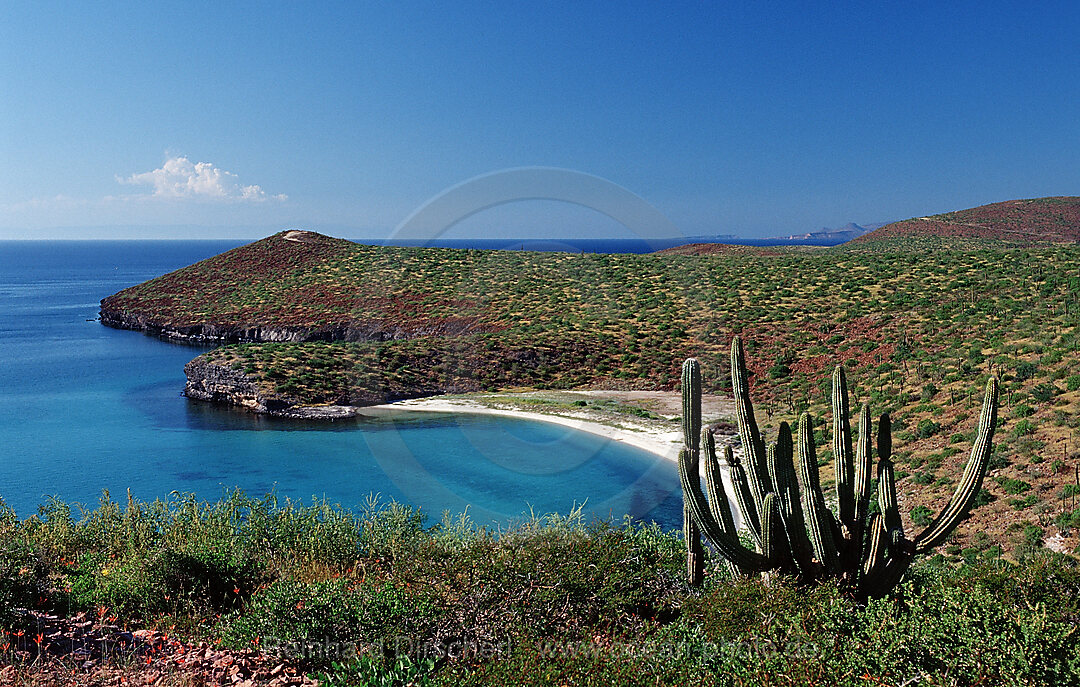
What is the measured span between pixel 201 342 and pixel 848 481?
49057 millimetres

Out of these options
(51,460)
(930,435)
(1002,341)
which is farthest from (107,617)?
(1002,341)

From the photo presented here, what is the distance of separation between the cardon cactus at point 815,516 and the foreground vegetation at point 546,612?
403 millimetres

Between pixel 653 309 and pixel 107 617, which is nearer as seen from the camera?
pixel 107 617

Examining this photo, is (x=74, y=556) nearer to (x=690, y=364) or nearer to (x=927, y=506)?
(x=690, y=364)

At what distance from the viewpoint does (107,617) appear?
5.57 meters

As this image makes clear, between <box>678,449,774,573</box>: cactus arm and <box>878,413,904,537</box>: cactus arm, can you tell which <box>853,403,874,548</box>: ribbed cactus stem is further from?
<box>678,449,774,573</box>: cactus arm

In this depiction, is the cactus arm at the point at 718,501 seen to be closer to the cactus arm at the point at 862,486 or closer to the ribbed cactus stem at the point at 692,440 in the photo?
the ribbed cactus stem at the point at 692,440

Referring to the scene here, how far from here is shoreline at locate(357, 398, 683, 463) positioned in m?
18.5

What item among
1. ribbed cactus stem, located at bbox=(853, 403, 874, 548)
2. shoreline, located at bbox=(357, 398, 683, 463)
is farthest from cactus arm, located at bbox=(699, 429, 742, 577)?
shoreline, located at bbox=(357, 398, 683, 463)

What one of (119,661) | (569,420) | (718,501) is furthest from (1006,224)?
(119,661)

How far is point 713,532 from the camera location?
5.82m

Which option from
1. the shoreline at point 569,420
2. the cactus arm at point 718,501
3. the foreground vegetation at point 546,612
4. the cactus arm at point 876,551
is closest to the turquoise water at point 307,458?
the shoreline at point 569,420

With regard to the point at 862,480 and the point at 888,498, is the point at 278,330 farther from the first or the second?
the point at 888,498

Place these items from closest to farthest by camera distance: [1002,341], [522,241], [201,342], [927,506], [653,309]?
[522,241]
[927,506]
[1002,341]
[653,309]
[201,342]
